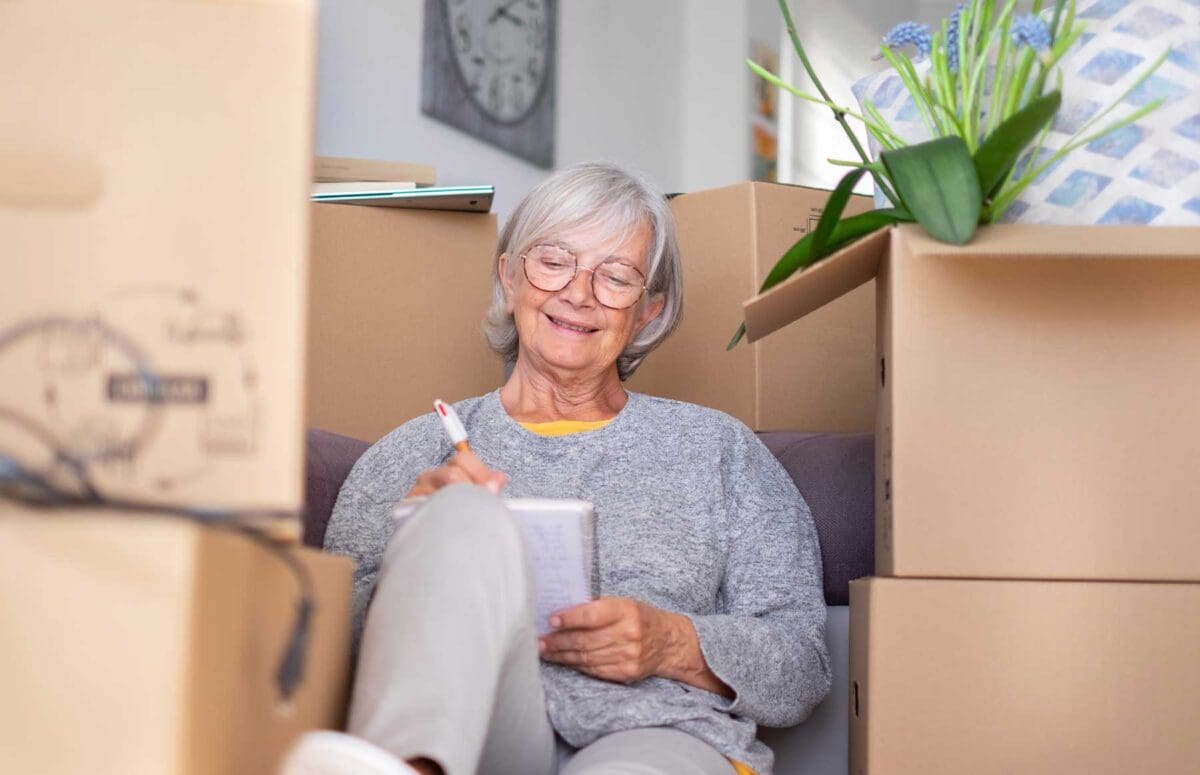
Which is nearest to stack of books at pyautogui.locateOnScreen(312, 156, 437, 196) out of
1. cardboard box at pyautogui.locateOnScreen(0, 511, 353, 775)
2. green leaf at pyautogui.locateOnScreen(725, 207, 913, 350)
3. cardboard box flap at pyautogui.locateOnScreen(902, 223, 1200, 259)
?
green leaf at pyautogui.locateOnScreen(725, 207, 913, 350)

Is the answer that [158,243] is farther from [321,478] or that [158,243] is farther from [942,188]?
[321,478]

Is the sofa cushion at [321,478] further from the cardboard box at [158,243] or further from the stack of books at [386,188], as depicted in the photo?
the cardboard box at [158,243]

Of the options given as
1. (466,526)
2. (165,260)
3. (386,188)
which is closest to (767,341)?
(386,188)

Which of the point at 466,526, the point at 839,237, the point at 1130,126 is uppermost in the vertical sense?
the point at 1130,126

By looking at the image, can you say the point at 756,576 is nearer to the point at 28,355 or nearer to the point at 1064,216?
the point at 1064,216

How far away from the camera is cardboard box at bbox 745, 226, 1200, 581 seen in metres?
1.21

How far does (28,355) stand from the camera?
29.4 inches

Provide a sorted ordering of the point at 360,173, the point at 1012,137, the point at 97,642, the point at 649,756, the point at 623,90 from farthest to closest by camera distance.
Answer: the point at 623,90, the point at 360,173, the point at 649,756, the point at 1012,137, the point at 97,642

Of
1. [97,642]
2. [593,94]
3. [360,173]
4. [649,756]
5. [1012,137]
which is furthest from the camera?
[593,94]

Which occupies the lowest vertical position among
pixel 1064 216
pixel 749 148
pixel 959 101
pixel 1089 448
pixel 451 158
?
pixel 1089 448

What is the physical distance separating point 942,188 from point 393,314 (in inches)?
37.9

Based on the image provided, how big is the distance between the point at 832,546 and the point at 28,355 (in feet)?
3.59

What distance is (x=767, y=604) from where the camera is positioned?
153cm

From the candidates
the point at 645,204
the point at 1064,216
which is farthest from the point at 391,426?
the point at 1064,216
